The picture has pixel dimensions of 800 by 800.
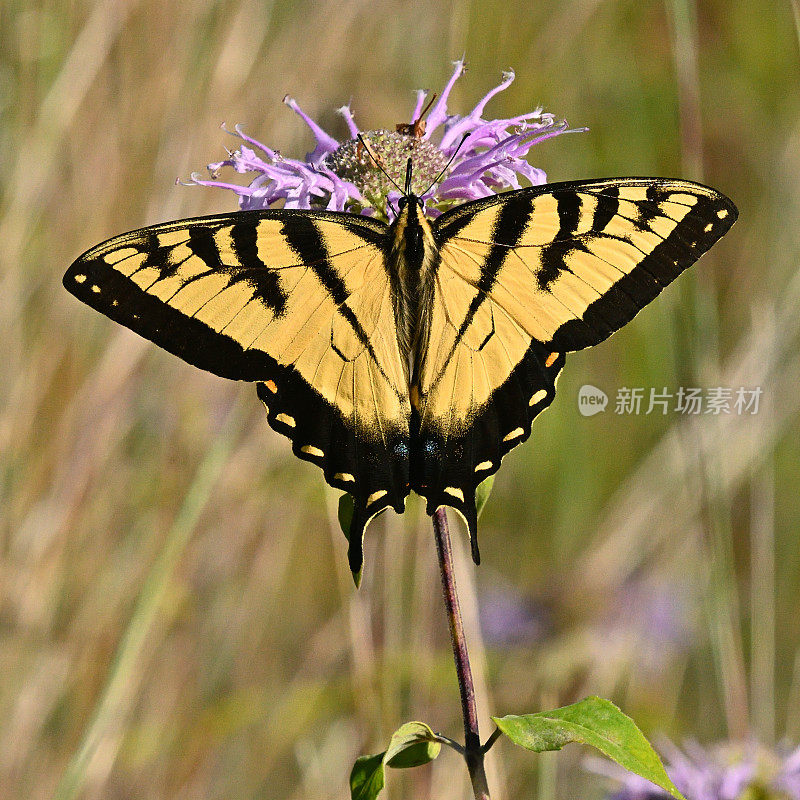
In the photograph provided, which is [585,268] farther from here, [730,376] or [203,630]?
[203,630]

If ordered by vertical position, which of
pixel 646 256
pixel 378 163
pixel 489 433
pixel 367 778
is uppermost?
pixel 378 163

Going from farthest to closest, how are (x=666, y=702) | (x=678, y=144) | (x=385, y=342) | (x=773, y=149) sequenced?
(x=678, y=144), (x=773, y=149), (x=666, y=702), (x=385, y=342)

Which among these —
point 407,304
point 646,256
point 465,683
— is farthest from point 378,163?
point 465,683

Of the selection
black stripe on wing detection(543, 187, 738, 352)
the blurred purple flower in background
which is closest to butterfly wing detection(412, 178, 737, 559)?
black stripe on wing detection(543, 187, 738, 352)

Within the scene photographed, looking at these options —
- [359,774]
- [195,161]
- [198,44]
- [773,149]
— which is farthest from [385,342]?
[773,149]

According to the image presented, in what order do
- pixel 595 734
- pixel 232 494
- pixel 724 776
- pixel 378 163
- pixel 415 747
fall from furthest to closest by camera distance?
pixel 232 494 → pixel 724 776 → pixel 378 163 → pixel 415 747 → pixel 595 734
